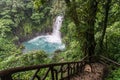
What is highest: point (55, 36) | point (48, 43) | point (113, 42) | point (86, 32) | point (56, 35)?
point (86, 32)

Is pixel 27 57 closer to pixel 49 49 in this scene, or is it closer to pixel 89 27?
pixel 89 27

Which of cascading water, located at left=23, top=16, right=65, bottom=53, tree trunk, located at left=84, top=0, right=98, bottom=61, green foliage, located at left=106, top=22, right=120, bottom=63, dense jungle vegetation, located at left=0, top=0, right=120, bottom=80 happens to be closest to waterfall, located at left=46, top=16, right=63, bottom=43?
cascading water, located at left=23, top=16, right=65, bottom=53

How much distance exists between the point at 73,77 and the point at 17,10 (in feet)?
58.2

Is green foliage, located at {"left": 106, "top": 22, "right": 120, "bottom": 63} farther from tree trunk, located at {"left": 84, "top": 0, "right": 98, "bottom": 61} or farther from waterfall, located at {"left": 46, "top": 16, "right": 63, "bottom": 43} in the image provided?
waterfall, located at {"left": 46, "top": 16, "right": 63, "bottom": 43}

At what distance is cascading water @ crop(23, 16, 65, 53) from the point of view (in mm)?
20906

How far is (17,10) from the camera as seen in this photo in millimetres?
22281

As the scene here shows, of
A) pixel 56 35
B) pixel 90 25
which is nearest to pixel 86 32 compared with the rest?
pixel 90 25

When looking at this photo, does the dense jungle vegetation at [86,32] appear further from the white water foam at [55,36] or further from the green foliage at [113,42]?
the white water foam at [55,36]

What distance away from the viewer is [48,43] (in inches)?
878

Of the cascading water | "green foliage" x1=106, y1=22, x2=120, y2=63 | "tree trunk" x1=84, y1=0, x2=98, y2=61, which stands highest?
"tree trunk" x1=84, y1=0, x2=98, y2=61

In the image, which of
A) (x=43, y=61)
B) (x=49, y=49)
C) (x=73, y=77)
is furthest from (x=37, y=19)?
(x=73, y=77)

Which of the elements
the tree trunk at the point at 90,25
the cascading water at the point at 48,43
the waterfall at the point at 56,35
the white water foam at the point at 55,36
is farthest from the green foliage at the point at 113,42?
the waterfall at the point at 56,35

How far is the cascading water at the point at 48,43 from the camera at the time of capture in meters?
20.9

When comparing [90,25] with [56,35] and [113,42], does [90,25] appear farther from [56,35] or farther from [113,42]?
[56,35]
